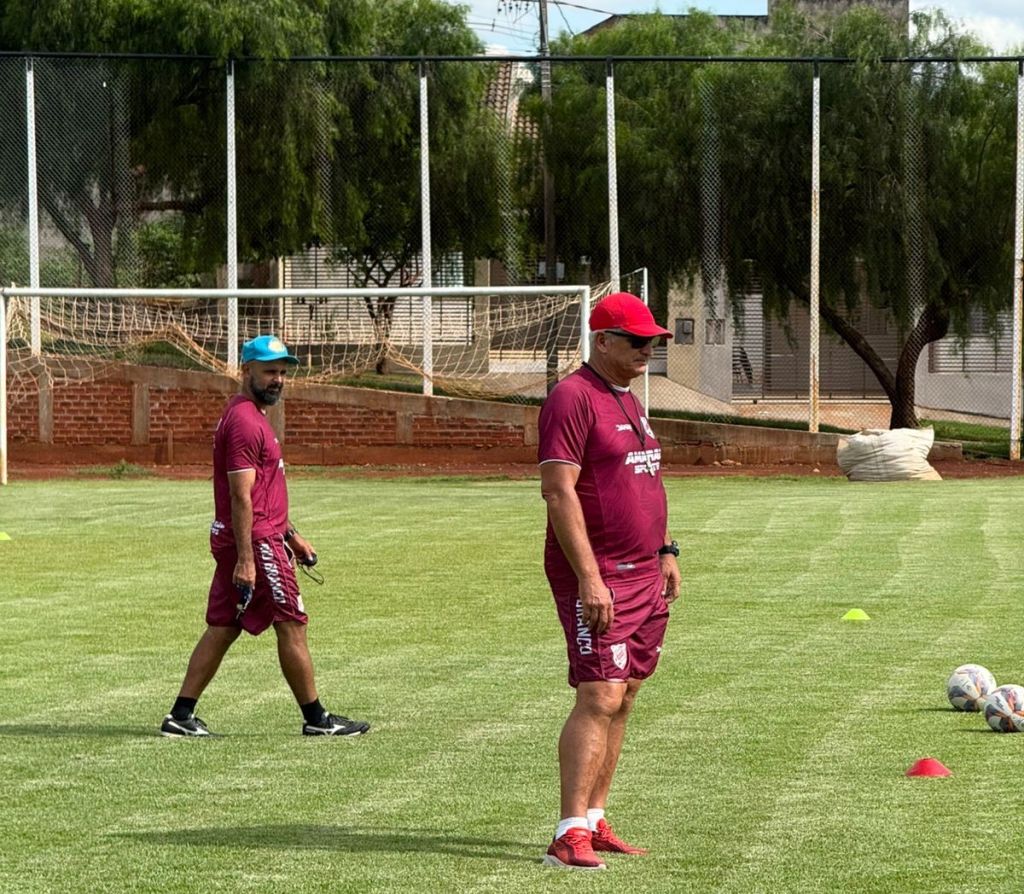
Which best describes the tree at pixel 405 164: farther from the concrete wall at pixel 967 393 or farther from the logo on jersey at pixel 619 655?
the logo on jersey at pixel 619 655

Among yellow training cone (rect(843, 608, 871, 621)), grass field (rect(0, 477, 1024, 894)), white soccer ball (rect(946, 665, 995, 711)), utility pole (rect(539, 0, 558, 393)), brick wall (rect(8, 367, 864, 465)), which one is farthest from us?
utility pole (rect(539, 0, 558, 393))

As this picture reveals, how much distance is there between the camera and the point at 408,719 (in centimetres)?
959

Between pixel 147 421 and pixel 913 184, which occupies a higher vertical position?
pixel 913 184

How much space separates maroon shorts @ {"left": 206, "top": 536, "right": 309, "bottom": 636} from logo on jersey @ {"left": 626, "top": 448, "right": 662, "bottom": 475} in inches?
115

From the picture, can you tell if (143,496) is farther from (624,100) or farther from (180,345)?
(624,100)

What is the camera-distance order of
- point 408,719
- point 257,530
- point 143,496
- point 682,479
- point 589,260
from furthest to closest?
point 589,260 < point 682,479 < point 143,496 < point 408,719 < point 257,530

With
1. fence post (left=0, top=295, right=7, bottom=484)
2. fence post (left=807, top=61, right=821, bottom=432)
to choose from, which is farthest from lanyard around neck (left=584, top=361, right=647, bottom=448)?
fence post (left=807, top=61, right=821, bottom=432)

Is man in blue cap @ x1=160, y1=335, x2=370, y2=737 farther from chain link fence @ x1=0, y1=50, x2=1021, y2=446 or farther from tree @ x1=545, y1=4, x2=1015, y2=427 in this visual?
tree @ x1=545, y1=4, x2=1015, y2=427

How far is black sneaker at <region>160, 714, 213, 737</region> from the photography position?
9062 millimetres

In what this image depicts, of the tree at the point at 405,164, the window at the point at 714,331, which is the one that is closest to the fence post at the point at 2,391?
the tree at the point at 405,164

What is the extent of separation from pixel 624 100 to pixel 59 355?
12872mm

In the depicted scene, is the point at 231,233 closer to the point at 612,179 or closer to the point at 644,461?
the point at 612,179

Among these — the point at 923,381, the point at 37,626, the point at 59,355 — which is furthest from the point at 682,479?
the point at 37,626

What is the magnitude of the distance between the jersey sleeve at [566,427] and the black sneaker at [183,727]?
141 inches
